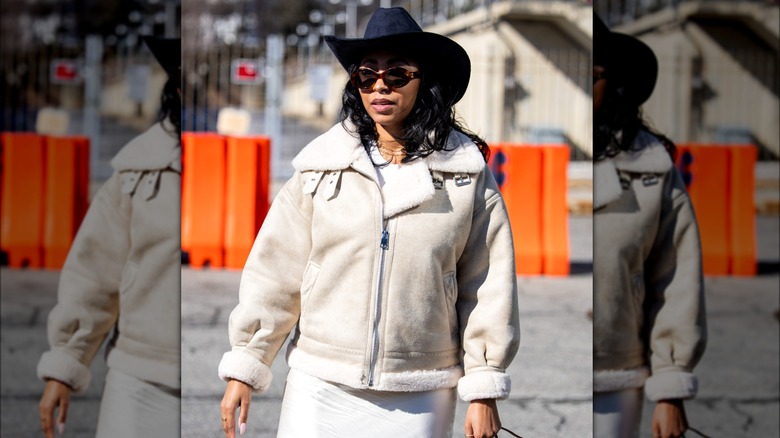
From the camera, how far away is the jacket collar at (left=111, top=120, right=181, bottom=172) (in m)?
2.37

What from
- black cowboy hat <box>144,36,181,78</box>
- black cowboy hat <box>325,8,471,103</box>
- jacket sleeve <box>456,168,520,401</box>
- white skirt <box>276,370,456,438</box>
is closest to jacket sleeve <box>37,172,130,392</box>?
black cowboy hat <box>144,36,181,78</box>

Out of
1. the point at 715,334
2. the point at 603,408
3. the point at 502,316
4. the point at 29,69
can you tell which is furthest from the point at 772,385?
the point at 29,69

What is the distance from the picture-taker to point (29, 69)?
14.0 feet

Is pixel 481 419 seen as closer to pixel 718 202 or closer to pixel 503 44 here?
pixel 718 202

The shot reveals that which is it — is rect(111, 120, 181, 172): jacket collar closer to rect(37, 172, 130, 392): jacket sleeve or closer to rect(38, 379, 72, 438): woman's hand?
rect(37, 172, 130, 392): jacket sleeve

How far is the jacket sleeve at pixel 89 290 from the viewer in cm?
246

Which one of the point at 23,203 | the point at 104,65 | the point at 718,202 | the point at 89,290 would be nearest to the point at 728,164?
the point at 718,202

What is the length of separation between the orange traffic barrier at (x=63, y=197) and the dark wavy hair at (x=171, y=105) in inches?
21.1

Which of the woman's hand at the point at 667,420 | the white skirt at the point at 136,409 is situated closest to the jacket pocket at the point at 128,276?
the white skirt at the point at 136,409

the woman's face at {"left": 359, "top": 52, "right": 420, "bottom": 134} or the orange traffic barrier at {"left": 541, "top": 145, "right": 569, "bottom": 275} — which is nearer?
the woman's face at {"left": 359, "top": 52, "right": 420, "bottom": 134}

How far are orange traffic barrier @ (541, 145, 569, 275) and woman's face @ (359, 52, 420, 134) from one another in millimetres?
4026

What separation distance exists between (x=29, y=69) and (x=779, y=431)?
3.13 metres

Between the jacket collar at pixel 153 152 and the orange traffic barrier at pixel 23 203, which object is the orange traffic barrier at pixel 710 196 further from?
the orange traffic barrier at pixel 23 203

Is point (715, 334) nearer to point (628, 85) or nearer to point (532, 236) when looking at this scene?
point (628, 85)
